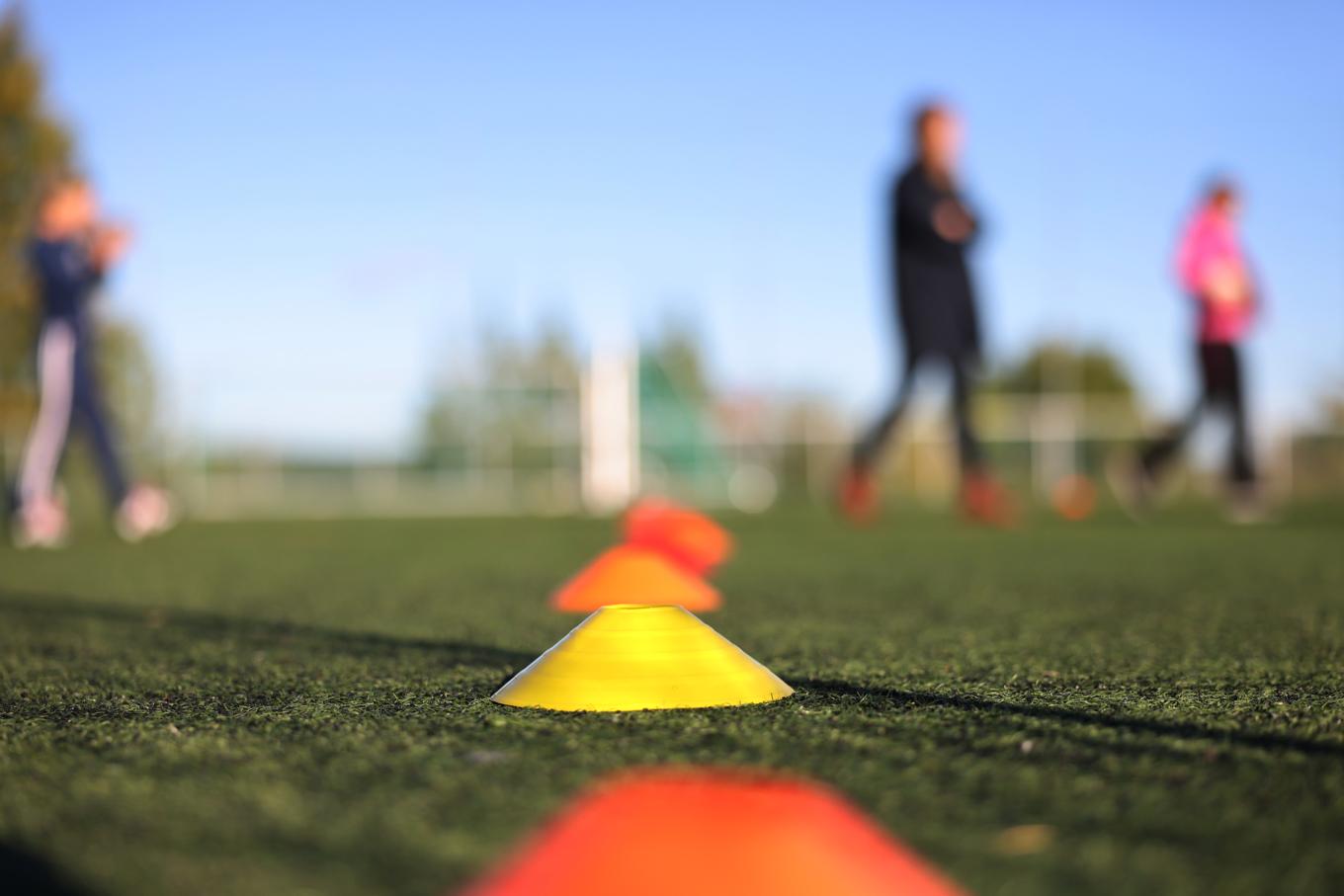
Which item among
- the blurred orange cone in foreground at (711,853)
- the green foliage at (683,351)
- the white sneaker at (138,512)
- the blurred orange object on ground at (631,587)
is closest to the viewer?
the blurred orange cone in foreground at (711,853)

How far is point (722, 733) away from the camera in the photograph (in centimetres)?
190

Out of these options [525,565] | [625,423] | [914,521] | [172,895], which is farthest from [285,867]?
[625,423]

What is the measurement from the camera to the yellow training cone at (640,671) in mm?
2109

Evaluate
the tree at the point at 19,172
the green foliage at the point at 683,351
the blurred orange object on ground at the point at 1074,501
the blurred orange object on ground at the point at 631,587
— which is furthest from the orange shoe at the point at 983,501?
the green foliage at the point at 683,351

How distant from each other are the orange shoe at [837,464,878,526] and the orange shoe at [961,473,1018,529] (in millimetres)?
555

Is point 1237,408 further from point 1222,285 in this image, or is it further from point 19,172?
point 19,172

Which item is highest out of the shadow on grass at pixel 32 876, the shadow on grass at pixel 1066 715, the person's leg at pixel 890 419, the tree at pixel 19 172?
the tree at pixel 19 172

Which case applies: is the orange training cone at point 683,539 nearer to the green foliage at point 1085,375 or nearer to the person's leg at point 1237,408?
the person's leg at point 1237,408

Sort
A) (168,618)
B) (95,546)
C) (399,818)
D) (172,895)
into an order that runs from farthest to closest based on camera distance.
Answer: (95,546) → (168,618) → (399,818) → (172,895)

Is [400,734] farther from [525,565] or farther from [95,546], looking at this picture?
[95,546]

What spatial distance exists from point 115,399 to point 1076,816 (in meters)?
20.7

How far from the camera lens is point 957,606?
4.03 m

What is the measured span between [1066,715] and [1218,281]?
7.50m

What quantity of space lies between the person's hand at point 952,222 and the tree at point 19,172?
50.9 ft
